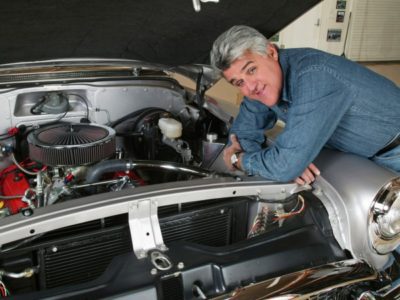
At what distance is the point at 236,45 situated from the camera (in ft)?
4.28

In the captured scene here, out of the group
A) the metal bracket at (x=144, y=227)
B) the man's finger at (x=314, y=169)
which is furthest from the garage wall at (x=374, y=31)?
the metal bracket at (x=144, y=227)

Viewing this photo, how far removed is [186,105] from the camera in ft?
6.78

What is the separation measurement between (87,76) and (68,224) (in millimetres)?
1045

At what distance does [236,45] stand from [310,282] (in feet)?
2.50

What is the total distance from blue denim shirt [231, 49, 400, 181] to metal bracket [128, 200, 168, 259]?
41 cm

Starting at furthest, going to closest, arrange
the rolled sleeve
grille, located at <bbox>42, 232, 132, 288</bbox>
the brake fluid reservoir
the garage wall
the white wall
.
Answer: the garage wall, the white wall, the brake fluid reservoir, the rolled sleeve, grille, located at <bbox>42, 232, 132, 288</bbox>

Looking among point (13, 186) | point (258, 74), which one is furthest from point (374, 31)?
point (13, 186)

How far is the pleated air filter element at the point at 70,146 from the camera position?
132cm

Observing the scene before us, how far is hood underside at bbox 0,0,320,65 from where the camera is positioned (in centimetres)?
129

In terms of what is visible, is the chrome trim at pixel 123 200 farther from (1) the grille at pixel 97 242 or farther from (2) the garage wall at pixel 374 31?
(2) the garage wall at pixel 374 31

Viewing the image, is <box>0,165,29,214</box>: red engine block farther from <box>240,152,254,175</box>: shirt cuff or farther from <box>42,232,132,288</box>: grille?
<box>240,152,254,175</box>: shirt cuff

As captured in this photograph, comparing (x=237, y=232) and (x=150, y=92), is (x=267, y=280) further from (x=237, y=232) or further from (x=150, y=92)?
(x=150, y=92)

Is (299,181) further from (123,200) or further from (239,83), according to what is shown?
(123,200)


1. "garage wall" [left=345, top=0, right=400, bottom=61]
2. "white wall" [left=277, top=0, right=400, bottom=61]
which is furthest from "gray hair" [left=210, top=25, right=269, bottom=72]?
"garage wall" [left=345, top=0, right=400, bottom=61]
